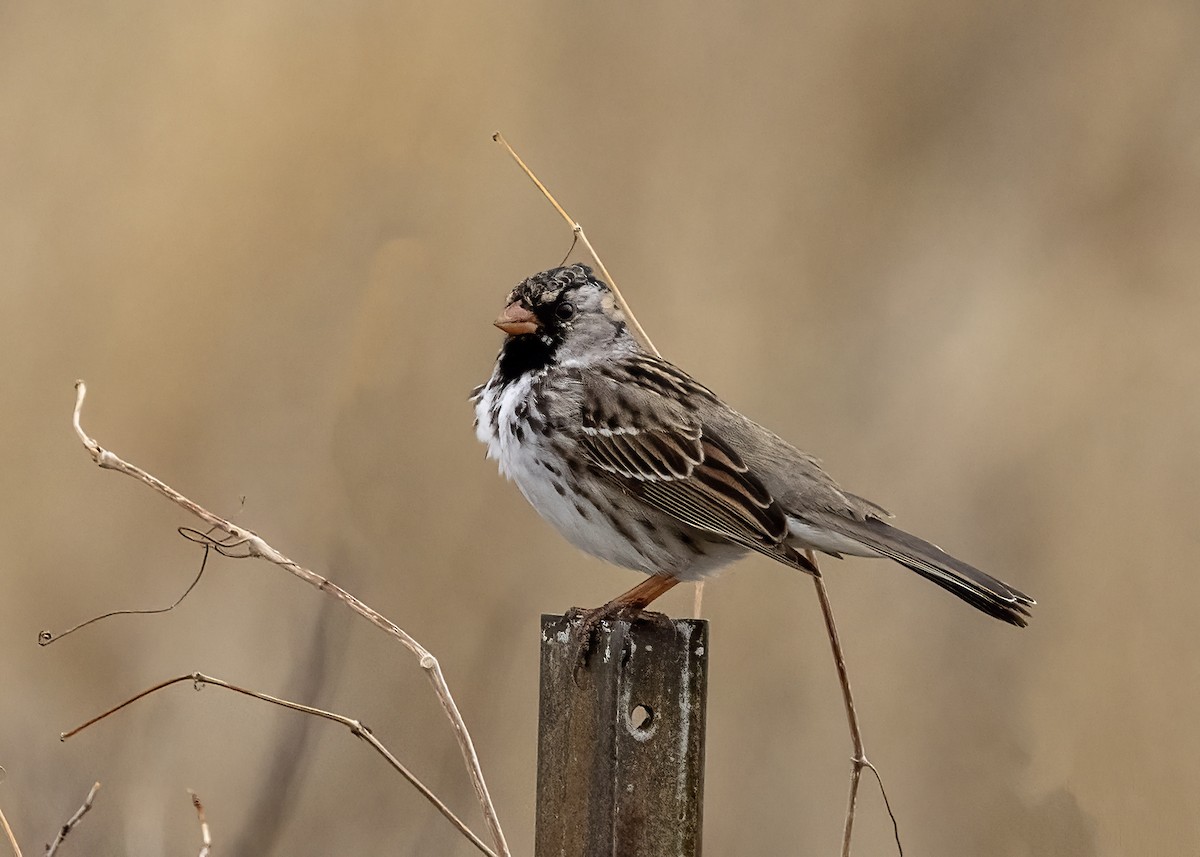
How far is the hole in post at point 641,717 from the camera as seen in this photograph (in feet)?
10.7

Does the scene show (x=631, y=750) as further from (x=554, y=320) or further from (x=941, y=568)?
(x=554, y=320)

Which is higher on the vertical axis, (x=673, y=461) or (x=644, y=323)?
(x=644, y=323)

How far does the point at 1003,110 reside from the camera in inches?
271

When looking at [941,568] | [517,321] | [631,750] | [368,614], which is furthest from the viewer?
[517,321]

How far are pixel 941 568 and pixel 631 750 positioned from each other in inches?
44.7

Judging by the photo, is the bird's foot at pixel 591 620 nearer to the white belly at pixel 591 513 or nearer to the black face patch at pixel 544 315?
the white belly at pixel 591 513

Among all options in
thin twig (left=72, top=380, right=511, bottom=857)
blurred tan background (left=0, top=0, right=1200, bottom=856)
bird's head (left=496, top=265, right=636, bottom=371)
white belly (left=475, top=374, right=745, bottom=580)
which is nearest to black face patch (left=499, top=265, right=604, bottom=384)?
bird's head (left=496, top=265, right=636, bottom=371)

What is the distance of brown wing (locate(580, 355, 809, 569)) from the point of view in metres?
4.18

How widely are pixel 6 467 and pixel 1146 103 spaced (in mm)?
5246

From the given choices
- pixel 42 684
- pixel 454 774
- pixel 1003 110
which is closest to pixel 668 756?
pixel 454 774

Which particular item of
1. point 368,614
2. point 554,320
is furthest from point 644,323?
point 368,614

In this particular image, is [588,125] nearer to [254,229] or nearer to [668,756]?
[254,229]

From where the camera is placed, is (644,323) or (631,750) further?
(644,323)

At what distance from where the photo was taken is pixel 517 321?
14.6 feet
